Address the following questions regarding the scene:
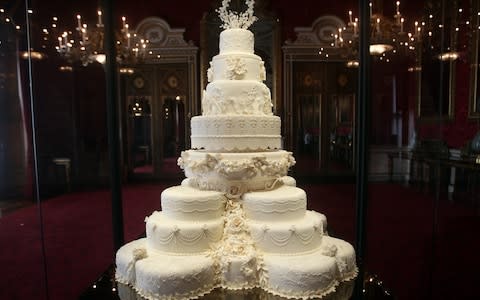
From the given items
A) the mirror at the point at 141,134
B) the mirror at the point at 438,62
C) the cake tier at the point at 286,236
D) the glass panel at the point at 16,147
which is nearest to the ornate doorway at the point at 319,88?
the mirror at the point at 438,62

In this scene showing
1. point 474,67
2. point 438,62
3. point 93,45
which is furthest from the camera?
point 438,62

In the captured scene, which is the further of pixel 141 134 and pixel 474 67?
pixel 141 134

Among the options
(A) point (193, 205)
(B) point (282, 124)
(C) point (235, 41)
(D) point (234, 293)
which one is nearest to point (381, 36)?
(B) point (282, 124)

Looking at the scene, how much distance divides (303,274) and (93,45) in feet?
15.5

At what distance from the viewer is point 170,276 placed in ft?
6.99

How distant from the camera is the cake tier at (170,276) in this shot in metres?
2.14

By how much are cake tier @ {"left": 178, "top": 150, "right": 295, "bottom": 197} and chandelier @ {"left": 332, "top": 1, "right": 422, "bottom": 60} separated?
305 cm

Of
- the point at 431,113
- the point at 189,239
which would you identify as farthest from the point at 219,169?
the point at 431,113

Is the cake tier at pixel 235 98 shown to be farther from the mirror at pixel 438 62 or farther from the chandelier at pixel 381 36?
the chandelier at pixel 381 36

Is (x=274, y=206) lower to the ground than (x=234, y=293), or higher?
higher

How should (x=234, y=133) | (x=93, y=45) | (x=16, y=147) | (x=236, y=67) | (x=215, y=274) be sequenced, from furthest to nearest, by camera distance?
(x=93, y=45), (x=16, y=147), (x=236, y=67), (x=234, y=133), (x=215, y=274)

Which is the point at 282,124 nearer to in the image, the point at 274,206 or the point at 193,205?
the point at 274,206

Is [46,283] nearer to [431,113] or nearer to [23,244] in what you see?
[23,244]

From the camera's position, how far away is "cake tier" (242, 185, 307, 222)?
8.13 ft
